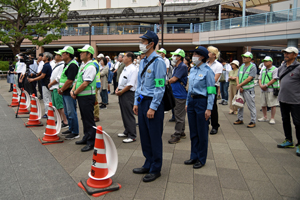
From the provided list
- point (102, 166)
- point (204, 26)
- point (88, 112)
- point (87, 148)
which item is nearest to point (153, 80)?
point (102, 166)

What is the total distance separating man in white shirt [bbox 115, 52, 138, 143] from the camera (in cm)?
564

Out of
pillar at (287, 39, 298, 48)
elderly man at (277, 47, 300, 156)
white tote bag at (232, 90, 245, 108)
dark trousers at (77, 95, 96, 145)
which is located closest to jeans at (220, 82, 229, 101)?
white tote bag at (232, 90, 245, 108)

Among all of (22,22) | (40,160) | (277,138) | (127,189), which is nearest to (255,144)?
(277,138)

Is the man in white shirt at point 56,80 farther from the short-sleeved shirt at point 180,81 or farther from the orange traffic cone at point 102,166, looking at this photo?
the orange traffic cone at point 102,166

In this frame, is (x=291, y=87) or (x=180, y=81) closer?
(x=291, y=87)

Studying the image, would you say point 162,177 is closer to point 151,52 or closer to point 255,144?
point 151,52

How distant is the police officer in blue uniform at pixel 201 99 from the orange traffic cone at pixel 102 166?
151cm

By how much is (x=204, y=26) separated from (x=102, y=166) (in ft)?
91.3

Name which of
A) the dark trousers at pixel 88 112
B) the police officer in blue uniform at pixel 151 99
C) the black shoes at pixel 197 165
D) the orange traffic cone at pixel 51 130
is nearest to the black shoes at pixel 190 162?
the black shoes at pixel 197 165

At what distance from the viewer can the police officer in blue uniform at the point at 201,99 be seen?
4082 millimetres

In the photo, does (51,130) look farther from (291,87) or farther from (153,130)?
(291,87)

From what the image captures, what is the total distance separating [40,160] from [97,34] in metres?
29.5

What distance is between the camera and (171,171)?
4.06 meters

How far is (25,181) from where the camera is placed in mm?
3672
